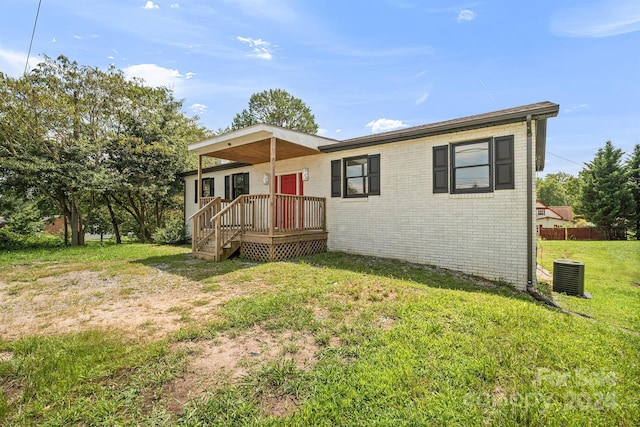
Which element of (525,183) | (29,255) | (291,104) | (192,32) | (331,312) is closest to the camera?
(331,312)

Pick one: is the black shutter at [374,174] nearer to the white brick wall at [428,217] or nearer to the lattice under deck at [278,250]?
the white brick wall at [428,217]

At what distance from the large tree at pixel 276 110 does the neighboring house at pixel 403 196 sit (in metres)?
16.8

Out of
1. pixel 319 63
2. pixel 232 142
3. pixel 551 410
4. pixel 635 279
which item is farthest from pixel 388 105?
pixel 551 410

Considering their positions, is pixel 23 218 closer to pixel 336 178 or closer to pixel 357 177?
pixel 336 178

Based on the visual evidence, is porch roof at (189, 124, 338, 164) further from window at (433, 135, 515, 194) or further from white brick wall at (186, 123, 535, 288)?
window at (433, 135, 515, 194)

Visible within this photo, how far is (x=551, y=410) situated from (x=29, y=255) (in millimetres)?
13474

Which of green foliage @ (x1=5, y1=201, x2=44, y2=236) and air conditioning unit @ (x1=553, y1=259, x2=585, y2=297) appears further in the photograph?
green foliage @ (x1=5, y1=201, x2=44, y2=236)

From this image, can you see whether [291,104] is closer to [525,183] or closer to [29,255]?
[29,255]

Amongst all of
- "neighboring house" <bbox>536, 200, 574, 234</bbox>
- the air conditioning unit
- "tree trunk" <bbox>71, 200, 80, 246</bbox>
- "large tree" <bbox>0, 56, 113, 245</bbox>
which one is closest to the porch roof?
"large tree" <bbox>0, 56, 113, 245</bbox>

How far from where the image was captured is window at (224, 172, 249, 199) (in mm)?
12039

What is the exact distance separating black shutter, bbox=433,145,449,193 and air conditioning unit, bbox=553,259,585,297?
9.38 feet

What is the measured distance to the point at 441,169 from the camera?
278 inches

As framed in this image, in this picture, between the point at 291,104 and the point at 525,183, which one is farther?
the point at 291,104

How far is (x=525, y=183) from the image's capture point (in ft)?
19.5
